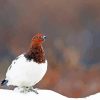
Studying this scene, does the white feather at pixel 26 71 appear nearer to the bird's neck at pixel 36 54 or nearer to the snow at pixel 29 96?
the bird's neck at pixel 36 54

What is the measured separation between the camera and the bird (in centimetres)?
495

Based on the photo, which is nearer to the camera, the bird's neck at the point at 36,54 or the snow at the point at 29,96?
the snow at the point at 29,96

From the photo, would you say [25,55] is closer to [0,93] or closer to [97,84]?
[0,93]

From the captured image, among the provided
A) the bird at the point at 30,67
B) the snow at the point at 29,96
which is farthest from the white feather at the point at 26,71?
the snow at the point at 29,96

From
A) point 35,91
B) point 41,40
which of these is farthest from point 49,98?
point 41,40

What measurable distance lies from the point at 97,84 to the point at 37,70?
557 centimetres

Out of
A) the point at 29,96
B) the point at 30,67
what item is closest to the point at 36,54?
the point at 30,67

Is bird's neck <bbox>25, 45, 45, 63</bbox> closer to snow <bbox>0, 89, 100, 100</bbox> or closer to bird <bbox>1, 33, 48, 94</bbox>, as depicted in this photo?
bird <bbox>1, 33, 48, 94</bbox>

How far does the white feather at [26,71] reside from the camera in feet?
16.2

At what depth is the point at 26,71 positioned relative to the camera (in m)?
4.95

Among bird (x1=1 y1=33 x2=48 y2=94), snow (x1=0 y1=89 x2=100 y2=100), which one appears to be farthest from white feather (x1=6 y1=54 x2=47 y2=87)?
snow (x1=0 y1=89 x2=100 y2=100)

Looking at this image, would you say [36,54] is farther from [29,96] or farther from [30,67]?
[29,96]

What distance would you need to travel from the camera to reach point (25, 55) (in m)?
5.00

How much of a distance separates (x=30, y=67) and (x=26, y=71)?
50mm
